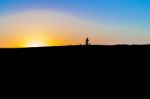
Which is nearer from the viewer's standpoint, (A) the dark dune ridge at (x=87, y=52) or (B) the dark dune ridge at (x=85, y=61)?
(B) the dark dune ridge at (x=85, y=61)

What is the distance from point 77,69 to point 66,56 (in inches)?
31.2

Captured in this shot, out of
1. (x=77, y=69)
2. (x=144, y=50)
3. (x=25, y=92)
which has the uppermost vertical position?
(x=144, y=50)

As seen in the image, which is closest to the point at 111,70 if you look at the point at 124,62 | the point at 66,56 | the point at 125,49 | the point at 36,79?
the point at 124,62

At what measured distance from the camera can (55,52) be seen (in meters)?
9.59

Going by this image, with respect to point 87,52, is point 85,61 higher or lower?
lower

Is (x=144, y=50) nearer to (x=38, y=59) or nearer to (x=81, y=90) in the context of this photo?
(x=81, y=90)

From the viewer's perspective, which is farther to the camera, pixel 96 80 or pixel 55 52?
pixel 55 52

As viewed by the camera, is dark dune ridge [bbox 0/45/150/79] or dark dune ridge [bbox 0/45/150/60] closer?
dark dune ridge [bbox 0/45/150/79]

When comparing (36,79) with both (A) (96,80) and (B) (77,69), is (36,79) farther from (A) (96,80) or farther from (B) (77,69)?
(A) (96,80)

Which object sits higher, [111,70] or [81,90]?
[111,70]

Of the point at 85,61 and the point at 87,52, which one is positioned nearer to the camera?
the point at 85,61

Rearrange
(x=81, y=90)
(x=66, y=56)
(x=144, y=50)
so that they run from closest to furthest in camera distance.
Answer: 1. (x=81, y=90)
2. (x=144, y=50)
3. (x=66, y=56)

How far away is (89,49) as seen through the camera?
9.34 meters

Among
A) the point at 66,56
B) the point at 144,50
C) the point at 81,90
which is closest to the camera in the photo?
the point at 81,90
